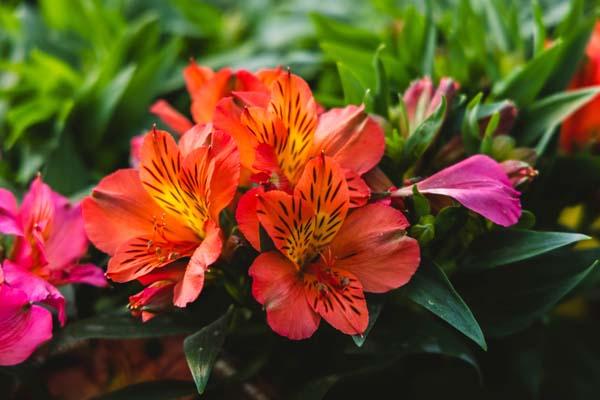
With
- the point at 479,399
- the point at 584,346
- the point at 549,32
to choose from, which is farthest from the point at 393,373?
the point at 549,32

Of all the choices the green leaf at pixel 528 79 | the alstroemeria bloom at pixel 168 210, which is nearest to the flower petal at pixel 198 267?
the alstroemeria bloom at pixel 168 210

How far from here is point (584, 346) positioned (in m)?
0.96

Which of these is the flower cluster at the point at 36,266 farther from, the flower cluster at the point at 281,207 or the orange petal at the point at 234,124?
the orange petal at the point at 234,124

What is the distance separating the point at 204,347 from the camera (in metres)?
0.65

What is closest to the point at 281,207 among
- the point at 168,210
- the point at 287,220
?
the point at 287,220

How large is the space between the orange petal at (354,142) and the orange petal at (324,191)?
6 cm

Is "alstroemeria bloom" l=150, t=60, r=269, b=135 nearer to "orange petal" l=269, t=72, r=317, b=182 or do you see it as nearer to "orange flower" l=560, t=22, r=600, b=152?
"orange petal" l=269, t=72, r=317, b=182

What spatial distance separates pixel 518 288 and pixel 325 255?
236 mm

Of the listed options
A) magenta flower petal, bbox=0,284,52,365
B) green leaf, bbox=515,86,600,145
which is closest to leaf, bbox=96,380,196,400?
magenta flower petal, bbox=0,284,52,365

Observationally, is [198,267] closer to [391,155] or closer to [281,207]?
[281,207]

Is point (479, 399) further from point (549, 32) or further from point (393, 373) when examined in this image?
point (549, 32)

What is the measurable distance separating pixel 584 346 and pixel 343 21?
602 millimetres

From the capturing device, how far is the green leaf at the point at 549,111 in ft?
2.64

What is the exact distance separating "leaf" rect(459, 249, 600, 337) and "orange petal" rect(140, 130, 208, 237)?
0.29 meters
